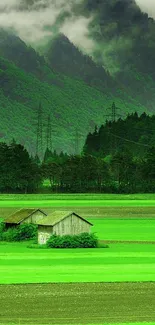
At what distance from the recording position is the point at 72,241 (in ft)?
246

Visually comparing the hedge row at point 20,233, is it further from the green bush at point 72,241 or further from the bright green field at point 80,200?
the bright green field at point 80,200

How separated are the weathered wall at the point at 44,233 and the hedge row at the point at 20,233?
14.7ft

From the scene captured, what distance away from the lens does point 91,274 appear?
5184 cm

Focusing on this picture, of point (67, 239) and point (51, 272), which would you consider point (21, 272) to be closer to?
point (51, 272)

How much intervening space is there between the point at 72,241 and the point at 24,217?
14.1 m

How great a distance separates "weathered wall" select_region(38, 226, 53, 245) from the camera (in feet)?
254

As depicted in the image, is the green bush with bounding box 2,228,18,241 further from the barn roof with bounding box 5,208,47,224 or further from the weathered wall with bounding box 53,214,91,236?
the weathered wall with bounding box 53,214,91,236

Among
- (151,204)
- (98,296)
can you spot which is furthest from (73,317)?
(151,204)

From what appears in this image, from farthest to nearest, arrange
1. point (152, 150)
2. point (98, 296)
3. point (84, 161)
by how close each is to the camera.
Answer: point (152, 150)
point (84, 161)
point (98, 296)

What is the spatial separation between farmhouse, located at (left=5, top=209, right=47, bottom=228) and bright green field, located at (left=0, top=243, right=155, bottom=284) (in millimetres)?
14168

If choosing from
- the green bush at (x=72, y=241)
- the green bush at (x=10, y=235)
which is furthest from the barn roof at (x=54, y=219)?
the green bush at (x=10, y=235)

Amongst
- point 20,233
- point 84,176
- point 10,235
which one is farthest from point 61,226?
point 84,176

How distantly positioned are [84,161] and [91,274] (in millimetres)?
132279

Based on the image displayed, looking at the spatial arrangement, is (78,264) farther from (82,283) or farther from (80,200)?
(80,200)
